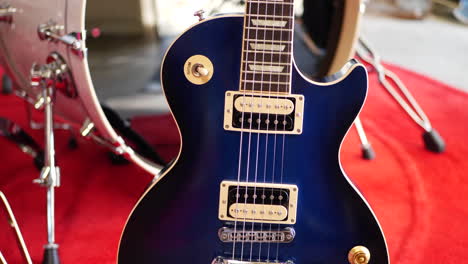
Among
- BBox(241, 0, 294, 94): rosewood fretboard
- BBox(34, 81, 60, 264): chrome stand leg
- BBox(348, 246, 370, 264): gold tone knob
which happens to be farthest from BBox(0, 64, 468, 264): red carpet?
BBox(241, 0, 294, 94): rosewood fretboard

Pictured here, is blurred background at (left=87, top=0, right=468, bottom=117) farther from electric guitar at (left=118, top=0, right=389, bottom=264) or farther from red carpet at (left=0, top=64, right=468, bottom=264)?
electric guitar at (left=118, top=0, right=389, bottom=264)

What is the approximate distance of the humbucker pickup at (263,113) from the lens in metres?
0.88

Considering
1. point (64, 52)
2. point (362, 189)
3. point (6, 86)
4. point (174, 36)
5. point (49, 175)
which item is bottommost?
point (362, 189)

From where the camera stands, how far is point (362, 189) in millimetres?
1501

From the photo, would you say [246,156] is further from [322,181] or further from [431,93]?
[431,93]

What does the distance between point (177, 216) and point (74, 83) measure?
42 cm

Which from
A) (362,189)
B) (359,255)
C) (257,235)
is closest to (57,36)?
(257,235)

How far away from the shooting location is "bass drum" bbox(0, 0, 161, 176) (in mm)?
1021

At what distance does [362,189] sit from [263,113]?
0.73 m

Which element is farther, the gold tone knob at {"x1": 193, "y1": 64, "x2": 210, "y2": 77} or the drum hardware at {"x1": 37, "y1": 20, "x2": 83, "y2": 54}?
the drum hardware at {"x1": 37, "y1": 20, "x2": 83, "y2": 54}

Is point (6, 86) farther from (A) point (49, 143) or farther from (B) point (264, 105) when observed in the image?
(B) point (264, 105)

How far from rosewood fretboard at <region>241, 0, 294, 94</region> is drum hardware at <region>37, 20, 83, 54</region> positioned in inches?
14.7

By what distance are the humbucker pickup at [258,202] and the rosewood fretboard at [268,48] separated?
179mm

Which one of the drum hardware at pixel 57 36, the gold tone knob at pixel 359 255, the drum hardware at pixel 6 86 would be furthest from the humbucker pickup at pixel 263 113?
the drum hardware at pixel 6 86
